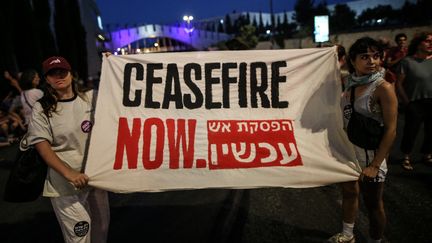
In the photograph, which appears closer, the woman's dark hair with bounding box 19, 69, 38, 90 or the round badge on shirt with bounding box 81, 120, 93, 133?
the round badge on shirt with bounding box 81, 120, 93, 133

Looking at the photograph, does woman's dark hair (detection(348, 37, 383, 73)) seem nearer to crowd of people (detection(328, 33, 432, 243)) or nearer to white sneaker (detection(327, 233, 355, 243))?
crowd of people (detection(328, 33, 432, 243))

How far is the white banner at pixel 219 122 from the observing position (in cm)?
296

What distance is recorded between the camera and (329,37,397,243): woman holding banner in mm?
2750

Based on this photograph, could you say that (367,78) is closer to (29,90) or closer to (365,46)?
(365,46)

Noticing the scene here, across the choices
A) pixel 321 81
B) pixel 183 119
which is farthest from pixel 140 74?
pixel 321 81

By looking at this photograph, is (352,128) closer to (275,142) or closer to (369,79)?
(369,79)

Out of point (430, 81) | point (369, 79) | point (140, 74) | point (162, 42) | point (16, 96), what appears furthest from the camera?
point (162, 42)

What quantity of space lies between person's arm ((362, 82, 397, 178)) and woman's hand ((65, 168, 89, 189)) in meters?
2.21

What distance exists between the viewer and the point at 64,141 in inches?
106

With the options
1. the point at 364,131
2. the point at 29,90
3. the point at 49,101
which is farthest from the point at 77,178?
the point at 29,90

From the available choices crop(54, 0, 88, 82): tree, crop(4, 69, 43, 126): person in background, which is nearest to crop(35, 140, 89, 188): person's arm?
crop(4, 69, 43, 126): person in background

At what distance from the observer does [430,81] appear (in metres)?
5.16

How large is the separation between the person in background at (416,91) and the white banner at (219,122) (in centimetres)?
262

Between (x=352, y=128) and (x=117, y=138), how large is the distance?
77.3 inches
